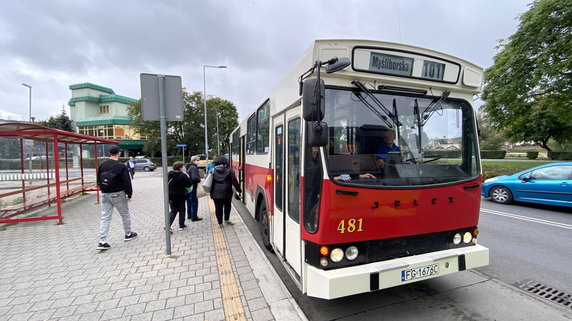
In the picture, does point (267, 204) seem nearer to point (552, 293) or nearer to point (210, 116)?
point (552, 293)

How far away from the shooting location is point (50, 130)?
6309 mm

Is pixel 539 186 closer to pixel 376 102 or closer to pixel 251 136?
pixel 376 102

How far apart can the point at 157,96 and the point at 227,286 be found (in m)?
3.21

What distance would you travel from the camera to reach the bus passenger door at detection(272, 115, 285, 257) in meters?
3.76

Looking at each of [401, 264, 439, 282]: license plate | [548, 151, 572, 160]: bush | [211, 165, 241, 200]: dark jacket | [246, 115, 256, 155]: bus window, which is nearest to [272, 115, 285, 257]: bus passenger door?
[401, 264, 439, 282]: license plate

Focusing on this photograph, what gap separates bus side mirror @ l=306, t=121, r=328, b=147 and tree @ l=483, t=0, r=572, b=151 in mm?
13594

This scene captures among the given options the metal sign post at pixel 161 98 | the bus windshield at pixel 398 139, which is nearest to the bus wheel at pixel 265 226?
the metal sign post at pixel 161 98

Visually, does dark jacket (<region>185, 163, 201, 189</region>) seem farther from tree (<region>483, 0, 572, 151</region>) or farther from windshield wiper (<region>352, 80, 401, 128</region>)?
tree (<region>483, 0, 572, 151</region>)

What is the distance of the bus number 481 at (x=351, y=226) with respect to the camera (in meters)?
2.58

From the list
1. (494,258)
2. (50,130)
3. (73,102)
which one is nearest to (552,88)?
Answer: (494,258)

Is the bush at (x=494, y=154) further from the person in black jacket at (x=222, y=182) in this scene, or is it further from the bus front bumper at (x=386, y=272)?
the bus front bumper at (x=386, y=272)

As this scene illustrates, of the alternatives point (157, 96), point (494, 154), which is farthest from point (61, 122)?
point (494, 154)

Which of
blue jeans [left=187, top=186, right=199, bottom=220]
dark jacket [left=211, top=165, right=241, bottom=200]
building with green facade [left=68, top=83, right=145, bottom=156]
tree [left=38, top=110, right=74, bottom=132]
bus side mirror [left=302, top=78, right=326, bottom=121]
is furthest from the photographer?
building with green facade [left=68, top=83, right=145, bottom=156]

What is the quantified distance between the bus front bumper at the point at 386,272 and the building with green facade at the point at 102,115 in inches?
2018
